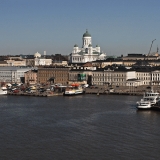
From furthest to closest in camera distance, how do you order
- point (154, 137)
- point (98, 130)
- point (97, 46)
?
point (97, 46) < point (98, 130) < point (154, 137)

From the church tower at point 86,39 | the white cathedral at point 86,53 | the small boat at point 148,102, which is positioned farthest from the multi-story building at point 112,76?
the church tower at point 86,39

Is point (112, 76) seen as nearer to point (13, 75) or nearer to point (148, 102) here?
point (13, 75)

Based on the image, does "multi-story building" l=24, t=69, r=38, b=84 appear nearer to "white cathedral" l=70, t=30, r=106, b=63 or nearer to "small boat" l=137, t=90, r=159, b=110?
"white cathedral" l=70, t=30, r=106, b=63

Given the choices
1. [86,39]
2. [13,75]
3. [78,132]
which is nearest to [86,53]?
[86,39]

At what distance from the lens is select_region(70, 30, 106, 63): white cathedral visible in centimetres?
5397


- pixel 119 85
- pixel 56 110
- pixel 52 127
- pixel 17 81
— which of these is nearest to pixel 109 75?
pixel 119 85

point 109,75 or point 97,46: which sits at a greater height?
point 97,46

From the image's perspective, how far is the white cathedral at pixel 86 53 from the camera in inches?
2125

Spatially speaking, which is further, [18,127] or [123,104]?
[123,104]

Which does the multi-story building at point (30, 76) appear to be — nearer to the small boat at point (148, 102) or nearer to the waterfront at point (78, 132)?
the waterfront at point (78, 132)

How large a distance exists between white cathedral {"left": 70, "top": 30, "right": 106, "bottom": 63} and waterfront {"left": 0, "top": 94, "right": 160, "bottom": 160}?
3213 cm

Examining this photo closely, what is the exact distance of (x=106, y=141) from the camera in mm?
13828

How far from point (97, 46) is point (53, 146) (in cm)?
4657

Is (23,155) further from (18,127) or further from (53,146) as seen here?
(18,127)
